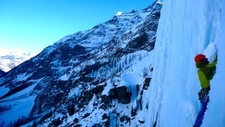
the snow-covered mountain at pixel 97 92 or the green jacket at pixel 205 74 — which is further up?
the snow-covered mountain at pixel 97 92

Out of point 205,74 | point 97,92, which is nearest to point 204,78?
point 205,74

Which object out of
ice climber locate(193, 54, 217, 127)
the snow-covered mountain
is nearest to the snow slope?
ice climber locate(193, 54, 217, 127)

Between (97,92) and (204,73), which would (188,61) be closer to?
(204,73)

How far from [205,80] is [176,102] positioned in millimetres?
4376

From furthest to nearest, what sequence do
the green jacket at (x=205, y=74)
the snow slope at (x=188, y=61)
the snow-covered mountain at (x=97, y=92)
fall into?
1. the snow-covered mountain at (x=97, y=92)
2. the green jacket at (x=205, y=74)
3. the snow slope at (x=188, y=61)

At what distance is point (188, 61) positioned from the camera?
34.3ft

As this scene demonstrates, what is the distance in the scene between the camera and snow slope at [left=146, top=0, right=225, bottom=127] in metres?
6.76

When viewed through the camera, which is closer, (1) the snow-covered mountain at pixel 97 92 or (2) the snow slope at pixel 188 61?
(2) the snow slope at pixel 188 61

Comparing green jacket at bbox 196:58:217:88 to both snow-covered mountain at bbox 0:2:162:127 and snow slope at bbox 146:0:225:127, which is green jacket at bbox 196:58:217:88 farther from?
snow-covered mountain at bbox 0:2:162:127

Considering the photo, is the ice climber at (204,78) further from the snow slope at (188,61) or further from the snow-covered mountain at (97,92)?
the snow-covered mountain at (97,92)

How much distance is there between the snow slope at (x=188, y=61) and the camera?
6.76m

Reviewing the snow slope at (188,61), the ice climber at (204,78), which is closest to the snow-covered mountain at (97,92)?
the snow slope at (188,61)

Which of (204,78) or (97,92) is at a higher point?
(97,92)

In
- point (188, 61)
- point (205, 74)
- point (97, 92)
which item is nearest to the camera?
point (205, 74)
